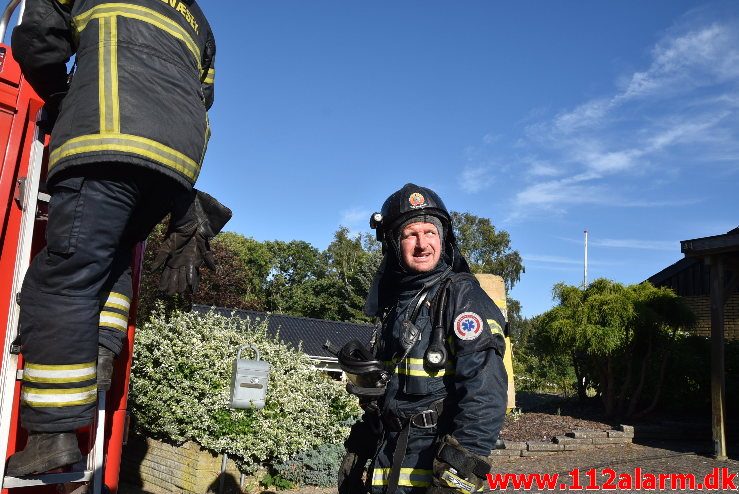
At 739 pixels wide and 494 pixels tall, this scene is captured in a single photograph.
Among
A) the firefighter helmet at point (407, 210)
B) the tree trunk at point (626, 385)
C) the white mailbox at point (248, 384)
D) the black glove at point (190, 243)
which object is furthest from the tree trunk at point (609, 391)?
the black glove at point (190, 243)

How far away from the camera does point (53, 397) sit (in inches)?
76.7

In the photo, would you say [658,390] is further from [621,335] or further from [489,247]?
[489,247]

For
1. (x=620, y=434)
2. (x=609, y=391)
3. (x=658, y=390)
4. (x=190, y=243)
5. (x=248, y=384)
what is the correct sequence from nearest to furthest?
(x=190, y=243) → (x=248, y=384) → (x=620, y=434) → (x=658, y=390) → (x=609, y=391)

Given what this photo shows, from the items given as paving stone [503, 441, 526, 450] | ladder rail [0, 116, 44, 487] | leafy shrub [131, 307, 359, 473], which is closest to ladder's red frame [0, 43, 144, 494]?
ladder rail [0, 116, 44, 487]

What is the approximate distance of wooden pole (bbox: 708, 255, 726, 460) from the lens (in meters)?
9.45

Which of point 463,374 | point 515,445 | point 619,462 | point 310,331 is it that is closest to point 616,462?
point 619,462

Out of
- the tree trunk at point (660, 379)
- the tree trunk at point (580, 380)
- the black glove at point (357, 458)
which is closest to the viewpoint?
the black glove at point (357, 458)

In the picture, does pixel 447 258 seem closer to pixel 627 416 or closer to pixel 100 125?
pixel 100 125

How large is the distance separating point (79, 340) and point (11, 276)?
0.64m

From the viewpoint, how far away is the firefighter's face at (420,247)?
3031 mm

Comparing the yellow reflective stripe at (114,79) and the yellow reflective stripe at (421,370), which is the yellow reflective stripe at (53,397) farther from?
the yellow reflective stripe at (421,370)

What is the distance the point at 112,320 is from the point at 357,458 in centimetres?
150

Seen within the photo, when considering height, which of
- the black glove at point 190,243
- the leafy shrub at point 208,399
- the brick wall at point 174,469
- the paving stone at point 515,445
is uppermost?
the black glove at point 190,243

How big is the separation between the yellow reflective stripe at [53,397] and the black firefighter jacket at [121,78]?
72 cm
